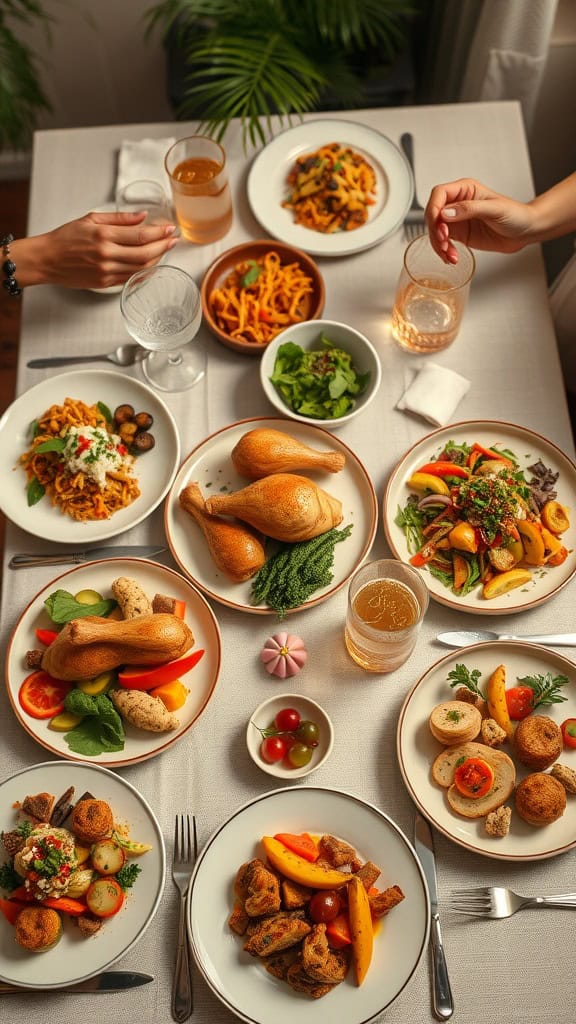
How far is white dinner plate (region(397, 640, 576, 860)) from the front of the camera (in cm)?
165

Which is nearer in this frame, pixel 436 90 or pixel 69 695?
pixel 69 695

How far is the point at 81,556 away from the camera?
1.98 meters

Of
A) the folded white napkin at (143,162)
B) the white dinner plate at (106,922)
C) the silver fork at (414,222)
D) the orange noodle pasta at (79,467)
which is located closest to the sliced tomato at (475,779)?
the white dinner plate at (106,922)

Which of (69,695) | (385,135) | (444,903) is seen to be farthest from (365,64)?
(444,903)

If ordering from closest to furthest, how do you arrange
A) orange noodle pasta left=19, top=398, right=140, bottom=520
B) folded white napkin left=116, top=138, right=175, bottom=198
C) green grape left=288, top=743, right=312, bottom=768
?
1. green grape left=288, top=743, right=312, bottom=768
2. orange noodle pasta left=19, top=398, right=140, bottom=520
3. folded white napkin left=116, top=138, right=175, bottom=198

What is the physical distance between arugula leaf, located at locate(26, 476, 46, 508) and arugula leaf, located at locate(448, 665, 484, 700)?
1134 mm

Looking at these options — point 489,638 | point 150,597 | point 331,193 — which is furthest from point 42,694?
point 331,193

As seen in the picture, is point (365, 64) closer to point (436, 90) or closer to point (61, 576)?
point (436, 90)

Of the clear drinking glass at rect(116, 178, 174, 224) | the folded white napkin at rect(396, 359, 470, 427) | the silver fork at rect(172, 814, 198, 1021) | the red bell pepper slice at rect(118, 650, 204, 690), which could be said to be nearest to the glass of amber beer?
the clear drinking glass at rect(116, 178, 174, 224)

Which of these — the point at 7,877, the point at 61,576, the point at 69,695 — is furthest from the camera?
the point at 61,576

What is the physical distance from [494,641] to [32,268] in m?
1.62

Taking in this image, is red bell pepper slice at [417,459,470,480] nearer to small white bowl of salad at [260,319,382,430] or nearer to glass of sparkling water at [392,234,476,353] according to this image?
small white bowl of salad at [260,319,382,430]

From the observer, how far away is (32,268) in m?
2.19

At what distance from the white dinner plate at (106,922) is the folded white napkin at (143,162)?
1.76 m
